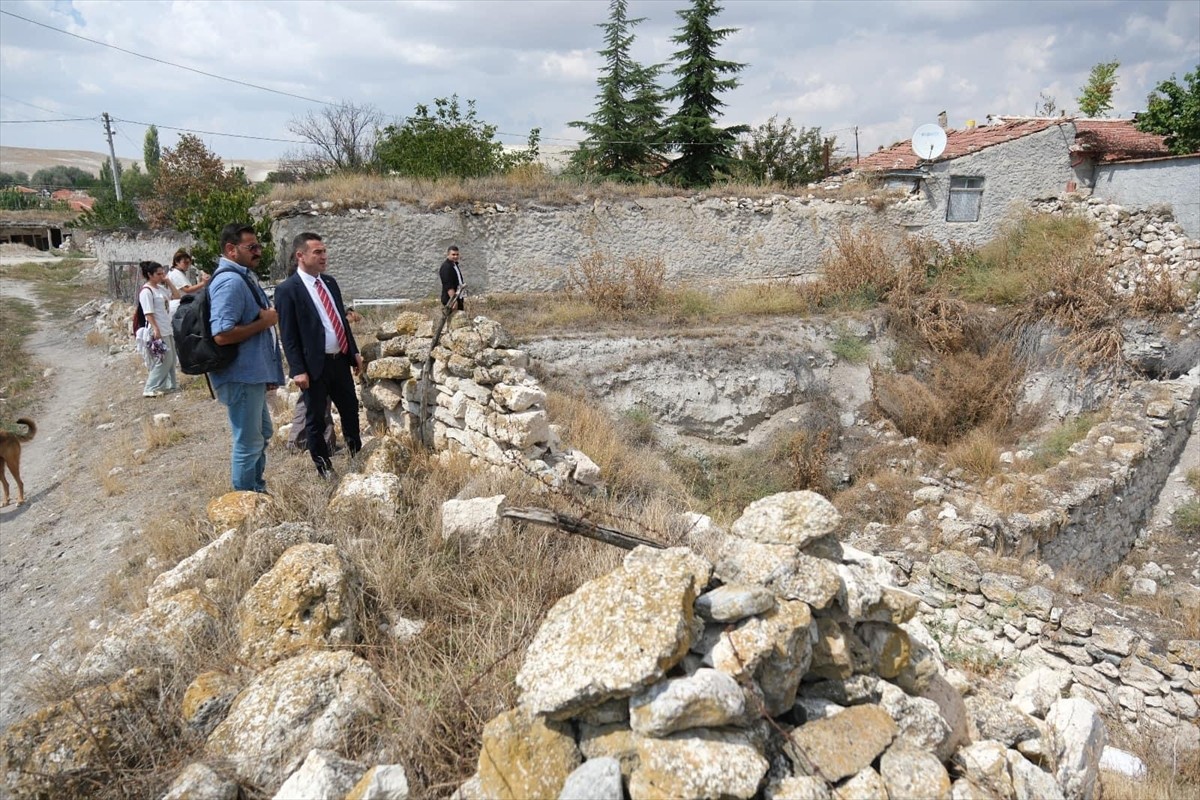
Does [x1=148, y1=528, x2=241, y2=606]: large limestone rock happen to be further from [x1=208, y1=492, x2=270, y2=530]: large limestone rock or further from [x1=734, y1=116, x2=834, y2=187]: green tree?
[x1=734, y1=116, x2=834, y2=187]: green tree

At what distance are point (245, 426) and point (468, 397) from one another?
5.20 ft

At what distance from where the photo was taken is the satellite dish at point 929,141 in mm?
13445

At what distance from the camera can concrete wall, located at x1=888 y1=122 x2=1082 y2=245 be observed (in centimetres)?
1339

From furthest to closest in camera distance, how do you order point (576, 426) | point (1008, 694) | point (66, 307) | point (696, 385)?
point (66, 307), point (696, 385), point (576, 426), point (1008, 694)

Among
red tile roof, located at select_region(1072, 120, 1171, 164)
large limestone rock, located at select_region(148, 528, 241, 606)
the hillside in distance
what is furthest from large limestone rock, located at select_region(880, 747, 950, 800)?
the hillside in distance

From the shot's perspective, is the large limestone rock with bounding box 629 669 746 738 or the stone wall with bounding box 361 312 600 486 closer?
Result: the large limestone rock with bounding box 629 669 746 738

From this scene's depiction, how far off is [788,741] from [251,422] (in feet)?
11.6

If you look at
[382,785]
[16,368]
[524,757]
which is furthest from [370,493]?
[16,368]

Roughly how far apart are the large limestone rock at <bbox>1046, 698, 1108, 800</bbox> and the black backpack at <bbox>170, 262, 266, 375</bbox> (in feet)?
15.2

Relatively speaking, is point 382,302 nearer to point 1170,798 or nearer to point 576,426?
point 576,426

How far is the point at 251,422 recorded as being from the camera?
159 inches

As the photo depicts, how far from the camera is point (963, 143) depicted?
14148 mm

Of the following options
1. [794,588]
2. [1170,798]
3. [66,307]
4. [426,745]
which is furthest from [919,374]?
[66,307]

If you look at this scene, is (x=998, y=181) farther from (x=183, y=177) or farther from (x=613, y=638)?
(x=183, y=177)
